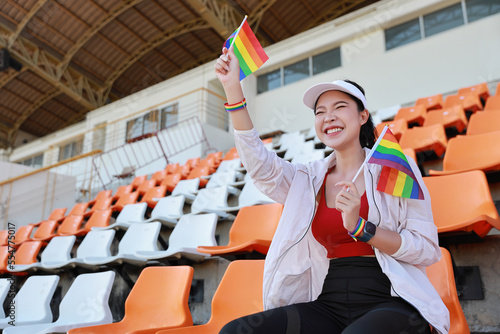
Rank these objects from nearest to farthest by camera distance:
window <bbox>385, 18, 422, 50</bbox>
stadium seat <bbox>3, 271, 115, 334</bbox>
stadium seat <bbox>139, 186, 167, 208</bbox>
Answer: stadium seat <bbox>3, 271, 115, 334</bbox>, stadium seat <bbox>139, 186, 167, 208</bbox>, window <bbox>385, 18, 422, 50</bbox>

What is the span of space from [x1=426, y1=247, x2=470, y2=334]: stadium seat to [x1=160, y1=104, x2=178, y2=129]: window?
9.64 m

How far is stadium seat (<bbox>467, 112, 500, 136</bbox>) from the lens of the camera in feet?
11.7

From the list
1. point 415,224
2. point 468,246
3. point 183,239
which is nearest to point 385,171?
point 415,224

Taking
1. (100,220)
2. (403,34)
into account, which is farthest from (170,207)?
(403,34)

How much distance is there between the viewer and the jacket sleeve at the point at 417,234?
1.06 metres

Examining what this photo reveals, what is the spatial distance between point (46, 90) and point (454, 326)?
16.8 m

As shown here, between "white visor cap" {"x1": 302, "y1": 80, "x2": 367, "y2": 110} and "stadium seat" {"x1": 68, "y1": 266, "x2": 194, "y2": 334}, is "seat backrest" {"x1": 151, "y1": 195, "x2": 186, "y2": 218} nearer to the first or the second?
"stadium seat" {"x1": 68, "y1": 266, "x2": 194, "y2": 334}

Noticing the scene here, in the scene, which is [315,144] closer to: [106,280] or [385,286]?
[106,280]

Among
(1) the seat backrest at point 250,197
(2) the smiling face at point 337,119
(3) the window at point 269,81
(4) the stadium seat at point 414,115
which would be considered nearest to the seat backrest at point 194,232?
(1) the seat backrest at point 250,197

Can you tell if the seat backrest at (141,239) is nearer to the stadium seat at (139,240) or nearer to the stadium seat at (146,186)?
the stadium seat at (139,240)

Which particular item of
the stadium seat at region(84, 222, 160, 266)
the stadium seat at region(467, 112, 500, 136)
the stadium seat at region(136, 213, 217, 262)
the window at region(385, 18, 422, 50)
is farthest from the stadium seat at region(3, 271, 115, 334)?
the window at region(385, 18, 422, 50)

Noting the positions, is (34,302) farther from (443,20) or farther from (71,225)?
(443,20)

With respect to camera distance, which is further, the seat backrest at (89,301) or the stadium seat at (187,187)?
the stadium seat at (187,187)

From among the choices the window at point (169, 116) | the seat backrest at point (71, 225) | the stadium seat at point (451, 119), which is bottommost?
the seat backrest at point (71, 225)
